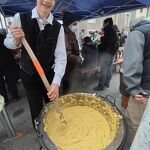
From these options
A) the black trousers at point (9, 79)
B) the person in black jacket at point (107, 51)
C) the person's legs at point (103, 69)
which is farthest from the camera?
the person's legs at point (103, 69)

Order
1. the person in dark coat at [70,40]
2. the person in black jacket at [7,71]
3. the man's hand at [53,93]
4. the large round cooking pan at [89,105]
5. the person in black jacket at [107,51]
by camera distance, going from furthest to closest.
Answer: the person in black jacket at [107,51] → the person in black jacket at [7,71] → the person in dark coat at [70,40] → the man's hand at [53,93] → the large round cooking pan at [89,105]

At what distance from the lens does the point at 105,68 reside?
4871mm

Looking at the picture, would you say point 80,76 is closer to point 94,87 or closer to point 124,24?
point 94,87

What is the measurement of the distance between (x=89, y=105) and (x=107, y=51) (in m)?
2.76

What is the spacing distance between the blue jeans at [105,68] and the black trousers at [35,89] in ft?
7.52

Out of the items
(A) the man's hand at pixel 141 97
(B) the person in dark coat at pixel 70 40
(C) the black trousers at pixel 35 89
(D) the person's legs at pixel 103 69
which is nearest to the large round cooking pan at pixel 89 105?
(A) the man's hand at pixel 141 97

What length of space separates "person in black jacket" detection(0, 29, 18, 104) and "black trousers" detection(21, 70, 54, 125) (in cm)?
157

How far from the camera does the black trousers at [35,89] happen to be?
96.9 inches

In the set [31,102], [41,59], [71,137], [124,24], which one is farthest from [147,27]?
[124,24]

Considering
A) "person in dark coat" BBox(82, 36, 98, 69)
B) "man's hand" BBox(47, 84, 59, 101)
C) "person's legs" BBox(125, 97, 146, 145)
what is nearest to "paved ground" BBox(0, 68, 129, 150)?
"person's legs" BBox(125, 97, 146, 145)

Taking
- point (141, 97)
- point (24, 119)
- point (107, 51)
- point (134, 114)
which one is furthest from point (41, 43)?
point (107, 51)

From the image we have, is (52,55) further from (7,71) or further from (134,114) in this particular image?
(7,71)

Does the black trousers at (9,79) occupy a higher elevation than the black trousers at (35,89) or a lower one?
lower

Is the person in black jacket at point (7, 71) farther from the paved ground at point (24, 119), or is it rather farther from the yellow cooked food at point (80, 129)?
the yellow cooked food at point (80, 129)
